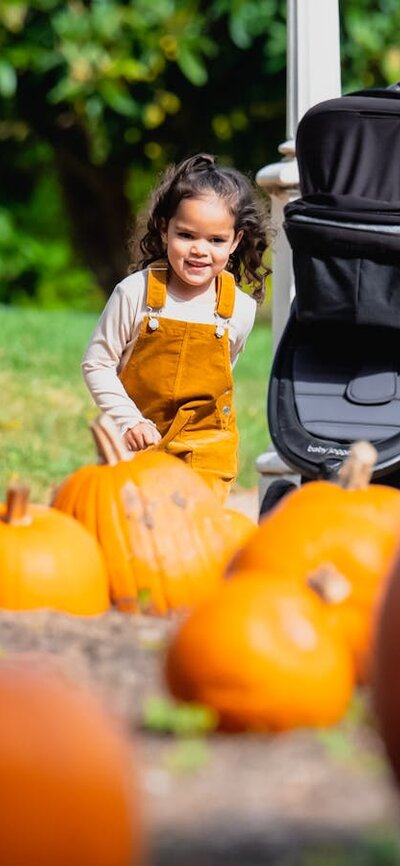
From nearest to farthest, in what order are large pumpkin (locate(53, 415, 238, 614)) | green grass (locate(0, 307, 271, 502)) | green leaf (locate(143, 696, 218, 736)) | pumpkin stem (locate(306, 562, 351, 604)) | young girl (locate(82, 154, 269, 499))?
green leaf (locate(143, 696, 218, 736)), pumpkin stem (locate(306, 562, 351, 604)), large pumpkin (locate(53, 415, 238, 614)), young girl (locate(82, 154, 269, 499)), green grass (locate(0, 307, 271, 502))

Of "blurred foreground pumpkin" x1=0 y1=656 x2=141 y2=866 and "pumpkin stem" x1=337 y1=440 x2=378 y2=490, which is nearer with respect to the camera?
"blurred foreground pumpkin" x1=0 y1=656 x2=141 y2=866

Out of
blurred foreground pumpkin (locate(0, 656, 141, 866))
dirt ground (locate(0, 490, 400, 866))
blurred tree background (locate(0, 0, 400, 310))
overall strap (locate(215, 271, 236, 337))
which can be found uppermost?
blurred foreground pumpkin (locate(0, 656, 141, 866))

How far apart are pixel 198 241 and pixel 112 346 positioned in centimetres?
40

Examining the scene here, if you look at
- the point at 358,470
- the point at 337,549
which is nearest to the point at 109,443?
the point at 358,470

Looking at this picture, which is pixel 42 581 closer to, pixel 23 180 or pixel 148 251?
pixel 148 251

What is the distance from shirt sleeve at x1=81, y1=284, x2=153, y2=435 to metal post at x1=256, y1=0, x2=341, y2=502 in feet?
2.80

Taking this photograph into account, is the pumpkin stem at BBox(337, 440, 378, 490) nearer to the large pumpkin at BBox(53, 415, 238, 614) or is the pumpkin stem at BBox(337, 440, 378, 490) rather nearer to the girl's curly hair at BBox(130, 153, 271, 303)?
the large pumpkin at BBox(53, 415, 238, 614)

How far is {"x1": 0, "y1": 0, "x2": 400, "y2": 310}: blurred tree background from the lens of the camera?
478 inches

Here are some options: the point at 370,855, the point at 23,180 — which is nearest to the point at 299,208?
the point at 370,855

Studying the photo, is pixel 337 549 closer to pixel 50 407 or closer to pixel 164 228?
pixel 164 228

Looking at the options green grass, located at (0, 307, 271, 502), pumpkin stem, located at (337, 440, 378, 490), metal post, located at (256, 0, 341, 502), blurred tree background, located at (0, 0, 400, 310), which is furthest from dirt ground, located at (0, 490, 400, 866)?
blurred tree background, located at (0, 0, 400, 310)

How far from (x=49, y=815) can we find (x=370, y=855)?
0.35m

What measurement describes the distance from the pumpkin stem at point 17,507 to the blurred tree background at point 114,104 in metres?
6.39

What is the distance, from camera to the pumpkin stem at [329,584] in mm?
2270
